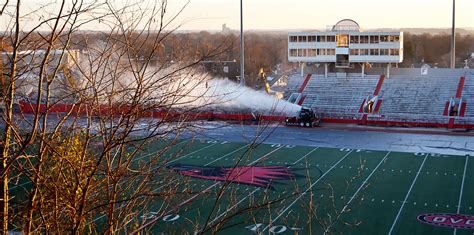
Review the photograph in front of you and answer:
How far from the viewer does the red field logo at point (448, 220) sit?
14.7m

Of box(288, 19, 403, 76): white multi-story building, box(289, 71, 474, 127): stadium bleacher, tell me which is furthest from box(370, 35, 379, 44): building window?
box(289, 71, 474, 127): stadium bleacher

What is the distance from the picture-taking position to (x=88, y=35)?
4863mm

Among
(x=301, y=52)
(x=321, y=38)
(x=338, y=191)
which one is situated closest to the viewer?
(x=338, y=191)

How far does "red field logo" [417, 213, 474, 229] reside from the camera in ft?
48.2

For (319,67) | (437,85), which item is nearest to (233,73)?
(319,67)

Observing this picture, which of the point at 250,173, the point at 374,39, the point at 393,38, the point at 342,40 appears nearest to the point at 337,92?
the point at 342,40

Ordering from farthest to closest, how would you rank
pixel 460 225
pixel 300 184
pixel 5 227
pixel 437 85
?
pixel 437 85, pixel 300 184, pixel 460 225, pixel 5 227

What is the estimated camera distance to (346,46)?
3881 centimetres

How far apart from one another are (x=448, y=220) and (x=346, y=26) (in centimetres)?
2586

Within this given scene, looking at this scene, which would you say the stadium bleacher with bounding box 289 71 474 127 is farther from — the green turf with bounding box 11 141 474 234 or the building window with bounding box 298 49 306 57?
the green turf with bounding box 11 141 474 234

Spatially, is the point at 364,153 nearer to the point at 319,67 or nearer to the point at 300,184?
the point at 300,184

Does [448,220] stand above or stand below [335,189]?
below

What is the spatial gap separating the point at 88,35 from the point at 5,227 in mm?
1754

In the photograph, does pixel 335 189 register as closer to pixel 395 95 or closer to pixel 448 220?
pixel 448 220
